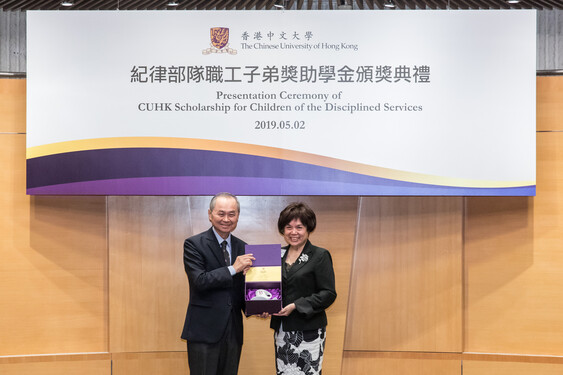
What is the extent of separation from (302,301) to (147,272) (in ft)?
5.20

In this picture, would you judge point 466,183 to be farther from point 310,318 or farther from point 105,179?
point 105,179

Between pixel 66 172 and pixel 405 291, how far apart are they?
2752 mm

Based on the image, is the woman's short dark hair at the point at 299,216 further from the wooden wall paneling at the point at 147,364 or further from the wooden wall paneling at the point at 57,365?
the wooden wall paneling at the point at 57,365

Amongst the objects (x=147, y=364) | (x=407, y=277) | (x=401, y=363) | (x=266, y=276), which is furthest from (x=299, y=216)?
(x=147, y=364)

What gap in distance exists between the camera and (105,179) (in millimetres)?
4176

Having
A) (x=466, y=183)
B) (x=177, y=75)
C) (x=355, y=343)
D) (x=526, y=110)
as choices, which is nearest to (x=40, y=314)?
(x=177, y=75)

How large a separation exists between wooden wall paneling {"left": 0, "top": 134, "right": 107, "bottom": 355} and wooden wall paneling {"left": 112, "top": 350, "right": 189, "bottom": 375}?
7.3 inches

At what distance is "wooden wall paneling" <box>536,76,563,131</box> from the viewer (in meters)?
4.34

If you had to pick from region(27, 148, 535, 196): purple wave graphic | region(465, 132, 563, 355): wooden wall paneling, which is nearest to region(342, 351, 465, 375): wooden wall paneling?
region(465, 132, 563, 355): wooden wall paneling

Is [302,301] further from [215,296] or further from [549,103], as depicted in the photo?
[549,103]

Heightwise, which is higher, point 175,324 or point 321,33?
point 321,33

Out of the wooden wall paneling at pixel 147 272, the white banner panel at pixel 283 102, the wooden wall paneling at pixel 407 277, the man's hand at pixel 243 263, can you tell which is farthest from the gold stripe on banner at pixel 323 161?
the man's hand at pixel 243 263

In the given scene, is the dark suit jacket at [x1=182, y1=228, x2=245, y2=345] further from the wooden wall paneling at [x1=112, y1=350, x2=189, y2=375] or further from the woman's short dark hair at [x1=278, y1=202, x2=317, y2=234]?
the wooden wall paneling at [x1=112, y1=350, x2=189, y2=375]

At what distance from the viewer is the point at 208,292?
132 inches
